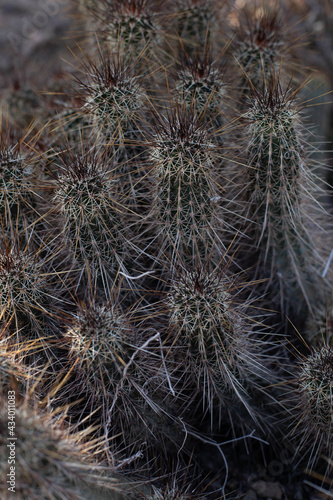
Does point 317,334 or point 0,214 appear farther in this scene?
point 317,334

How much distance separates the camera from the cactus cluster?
7.16ft

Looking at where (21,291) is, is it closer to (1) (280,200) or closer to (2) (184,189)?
(2) (184,189)

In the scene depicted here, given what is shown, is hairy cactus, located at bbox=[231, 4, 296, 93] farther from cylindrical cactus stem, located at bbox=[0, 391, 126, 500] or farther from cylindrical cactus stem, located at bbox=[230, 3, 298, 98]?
cylindrical cactus stem, located at bbox=[0, 391, 126, 500]

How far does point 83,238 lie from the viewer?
2.43 metres

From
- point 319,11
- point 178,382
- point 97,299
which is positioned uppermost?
point 319,11

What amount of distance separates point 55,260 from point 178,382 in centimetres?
101

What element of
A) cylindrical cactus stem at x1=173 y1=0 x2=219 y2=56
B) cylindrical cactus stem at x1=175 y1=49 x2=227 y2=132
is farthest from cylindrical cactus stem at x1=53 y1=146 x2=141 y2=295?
cylindrical cactus stem at x1=173 y1=0 x2=219 y2=56

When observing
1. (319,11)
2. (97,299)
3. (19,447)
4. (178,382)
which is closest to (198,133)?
(97,299)

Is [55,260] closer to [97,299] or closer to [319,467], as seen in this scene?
[97,299]

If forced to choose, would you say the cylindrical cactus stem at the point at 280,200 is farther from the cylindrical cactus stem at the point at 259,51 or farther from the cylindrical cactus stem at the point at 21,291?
the cylindrical cactus stem at the point at 21,291

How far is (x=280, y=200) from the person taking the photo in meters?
2.66

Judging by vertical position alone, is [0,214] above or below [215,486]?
above

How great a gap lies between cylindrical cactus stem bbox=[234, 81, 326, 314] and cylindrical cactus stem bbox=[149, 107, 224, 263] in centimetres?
26

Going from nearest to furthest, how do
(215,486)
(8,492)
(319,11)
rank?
(8,492)
(215,486)
(319,11)
